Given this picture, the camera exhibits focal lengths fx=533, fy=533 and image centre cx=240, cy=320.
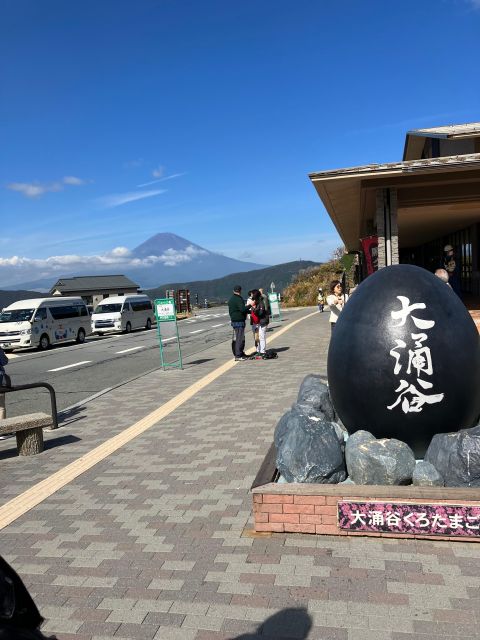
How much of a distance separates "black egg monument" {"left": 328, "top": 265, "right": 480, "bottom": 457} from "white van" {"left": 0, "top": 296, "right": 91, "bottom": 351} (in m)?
19.3

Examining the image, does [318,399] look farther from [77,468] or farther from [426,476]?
[77,468]

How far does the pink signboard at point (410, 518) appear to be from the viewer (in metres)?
3.80

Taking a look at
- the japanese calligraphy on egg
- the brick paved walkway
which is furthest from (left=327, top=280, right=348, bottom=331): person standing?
the japanese calligraphy on egg

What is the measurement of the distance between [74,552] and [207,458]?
2228 millimetres

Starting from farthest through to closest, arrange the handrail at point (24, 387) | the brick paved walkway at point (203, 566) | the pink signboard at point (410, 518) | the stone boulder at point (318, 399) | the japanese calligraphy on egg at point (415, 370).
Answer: the handrail at point (24, 387), the stone boulder at point (318, 399), the japanese calligraphy on egg at point (415, 370), the pink signboard at point (410, 518), the brick paved walkway at point (203, 566)

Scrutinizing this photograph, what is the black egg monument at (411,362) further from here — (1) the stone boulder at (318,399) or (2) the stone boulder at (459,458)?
(1) the stone boulder at (318,399)

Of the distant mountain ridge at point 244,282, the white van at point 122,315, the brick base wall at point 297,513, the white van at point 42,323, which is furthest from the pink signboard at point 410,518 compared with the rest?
the distant mountain ridge at point 244,282

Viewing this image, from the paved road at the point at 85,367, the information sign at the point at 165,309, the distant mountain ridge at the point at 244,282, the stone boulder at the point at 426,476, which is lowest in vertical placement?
the paved road at the point at 85,367

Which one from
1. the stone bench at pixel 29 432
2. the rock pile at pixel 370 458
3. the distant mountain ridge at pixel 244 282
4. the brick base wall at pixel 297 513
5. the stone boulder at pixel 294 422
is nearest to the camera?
the brick base wall at pixel 297 513

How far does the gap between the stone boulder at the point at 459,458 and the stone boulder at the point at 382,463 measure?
0.77 ft

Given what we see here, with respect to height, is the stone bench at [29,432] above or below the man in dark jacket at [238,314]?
below

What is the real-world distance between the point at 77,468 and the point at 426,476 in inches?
151

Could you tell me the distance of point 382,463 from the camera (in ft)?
14.0

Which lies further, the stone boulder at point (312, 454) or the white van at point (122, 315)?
the white van at point (122, 315)
